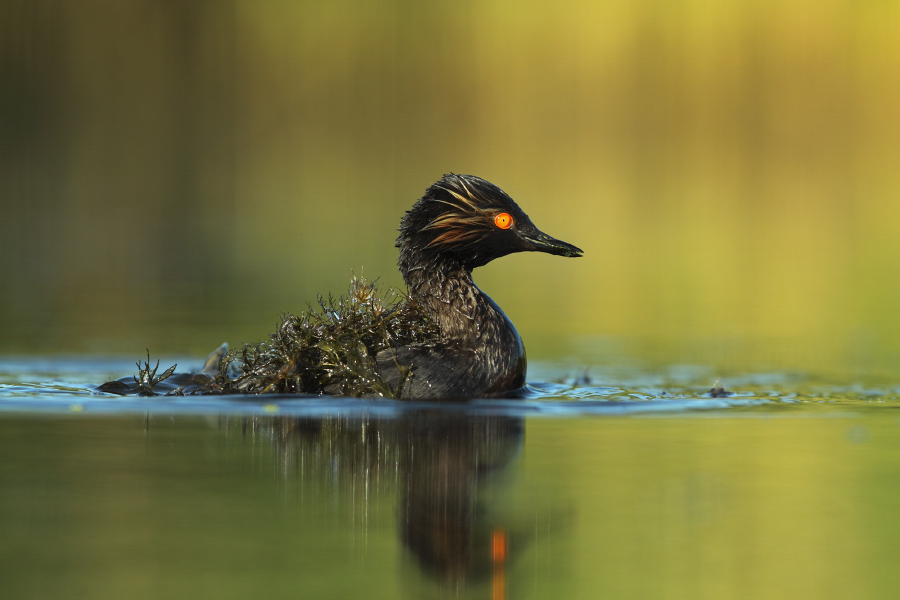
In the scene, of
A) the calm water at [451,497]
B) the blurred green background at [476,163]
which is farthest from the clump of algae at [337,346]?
the blurred green background at [476,163]

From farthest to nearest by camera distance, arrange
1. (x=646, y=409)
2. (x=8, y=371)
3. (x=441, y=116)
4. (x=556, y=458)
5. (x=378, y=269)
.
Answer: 1. (x=441, y=116)
2. (x=378, y=269)
3. (x=8, y=371)
4. (x=646, y=409)
5. (x=556, y=458)

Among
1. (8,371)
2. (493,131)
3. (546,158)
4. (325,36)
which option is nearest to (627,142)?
(493,131)

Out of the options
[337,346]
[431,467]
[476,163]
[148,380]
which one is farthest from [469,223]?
[476,163]

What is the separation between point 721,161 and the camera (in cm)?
4931

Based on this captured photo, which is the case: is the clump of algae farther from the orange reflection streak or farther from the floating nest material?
the orange reflection streak

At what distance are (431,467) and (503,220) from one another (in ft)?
9.48

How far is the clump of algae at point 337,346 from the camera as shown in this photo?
381 inches

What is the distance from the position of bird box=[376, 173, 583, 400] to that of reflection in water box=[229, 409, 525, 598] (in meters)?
0.71

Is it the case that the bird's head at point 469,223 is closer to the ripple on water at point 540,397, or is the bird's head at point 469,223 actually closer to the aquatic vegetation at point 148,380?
the ripple on water at point 540,397

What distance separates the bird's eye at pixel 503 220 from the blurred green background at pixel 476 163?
262 cm

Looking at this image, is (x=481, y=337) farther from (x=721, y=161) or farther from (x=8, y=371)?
(x=721, y=161)

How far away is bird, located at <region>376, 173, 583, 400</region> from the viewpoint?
32.4 ft

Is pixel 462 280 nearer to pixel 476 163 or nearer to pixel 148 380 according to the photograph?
pixel 148 380

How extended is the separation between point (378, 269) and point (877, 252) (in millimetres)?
7745
